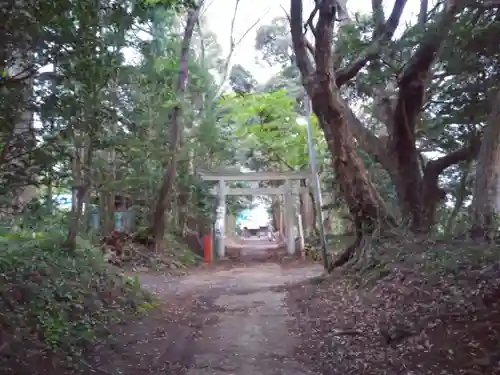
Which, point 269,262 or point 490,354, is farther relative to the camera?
point 269,262

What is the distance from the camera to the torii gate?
20.0 metres

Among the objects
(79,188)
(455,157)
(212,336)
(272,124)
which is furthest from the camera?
(272,124)

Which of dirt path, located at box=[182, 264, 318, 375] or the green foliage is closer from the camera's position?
dirt path, located at box=[182, 264, 318, 375]

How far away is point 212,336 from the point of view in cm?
701

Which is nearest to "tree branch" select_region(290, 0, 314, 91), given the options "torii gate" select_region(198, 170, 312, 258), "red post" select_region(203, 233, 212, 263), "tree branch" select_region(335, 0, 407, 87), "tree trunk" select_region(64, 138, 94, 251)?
"tree branch" select_region(335, 0, 407, 87)

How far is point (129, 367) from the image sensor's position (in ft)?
18.2

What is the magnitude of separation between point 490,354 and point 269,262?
15.5 metres

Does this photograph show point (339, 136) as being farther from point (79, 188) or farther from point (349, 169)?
point (79, 188)

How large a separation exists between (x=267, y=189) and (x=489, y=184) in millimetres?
13243

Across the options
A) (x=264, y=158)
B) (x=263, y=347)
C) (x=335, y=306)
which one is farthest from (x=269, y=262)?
(x=263, y=347)

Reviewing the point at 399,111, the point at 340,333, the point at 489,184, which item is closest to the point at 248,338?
the point at 340,333

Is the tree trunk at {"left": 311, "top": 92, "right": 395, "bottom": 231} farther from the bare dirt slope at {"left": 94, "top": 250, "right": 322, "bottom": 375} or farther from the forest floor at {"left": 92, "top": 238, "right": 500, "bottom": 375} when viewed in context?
the bare dirt slope at {"left": 94, "top": 250, "right": 322, "bottom": 375}

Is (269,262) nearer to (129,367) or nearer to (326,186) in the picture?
(326,186)

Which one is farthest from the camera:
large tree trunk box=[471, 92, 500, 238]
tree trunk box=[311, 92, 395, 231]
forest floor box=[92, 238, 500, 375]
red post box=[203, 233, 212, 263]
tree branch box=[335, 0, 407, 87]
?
red post box=[203, 233, 212, 263]
